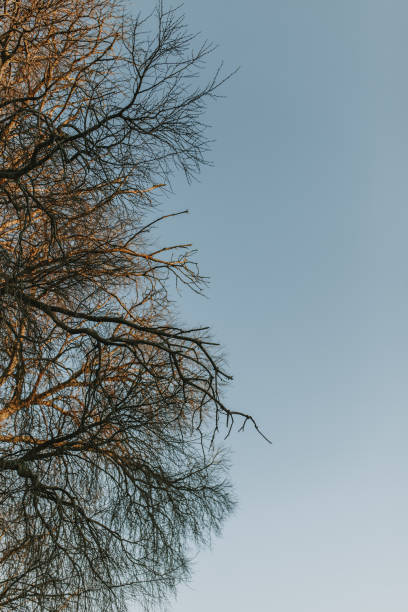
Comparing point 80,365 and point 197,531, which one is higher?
point 80,365

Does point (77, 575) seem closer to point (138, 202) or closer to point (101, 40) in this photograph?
point (138, 202)

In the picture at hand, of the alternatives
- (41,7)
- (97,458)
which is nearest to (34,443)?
(97,458)

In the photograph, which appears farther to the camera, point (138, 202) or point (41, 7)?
point (138, 202)

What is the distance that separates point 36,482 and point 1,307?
1.28 metres

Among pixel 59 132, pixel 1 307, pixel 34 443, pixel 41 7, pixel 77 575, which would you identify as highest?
pixel 41 7

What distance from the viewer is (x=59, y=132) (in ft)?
15.2

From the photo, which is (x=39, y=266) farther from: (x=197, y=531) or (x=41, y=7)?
(x=197, y=531)

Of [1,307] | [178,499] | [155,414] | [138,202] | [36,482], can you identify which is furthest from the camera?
[138,202]

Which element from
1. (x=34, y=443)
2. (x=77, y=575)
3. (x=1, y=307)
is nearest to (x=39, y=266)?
(x=1, y=307)

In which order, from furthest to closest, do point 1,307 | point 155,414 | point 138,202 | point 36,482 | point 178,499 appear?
point 138,202, point 178,499, point 155,414, point 36,482, point 1,307

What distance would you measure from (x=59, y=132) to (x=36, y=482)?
94.8 inches

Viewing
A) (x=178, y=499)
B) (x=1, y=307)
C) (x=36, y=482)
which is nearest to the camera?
(x=1, y=307)

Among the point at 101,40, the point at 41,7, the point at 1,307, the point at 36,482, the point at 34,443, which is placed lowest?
the point at 36,482

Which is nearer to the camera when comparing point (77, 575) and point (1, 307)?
point (1, 307)
